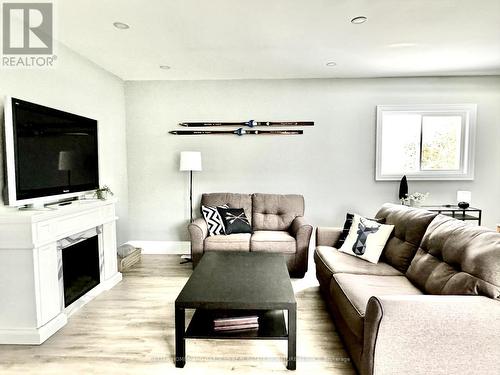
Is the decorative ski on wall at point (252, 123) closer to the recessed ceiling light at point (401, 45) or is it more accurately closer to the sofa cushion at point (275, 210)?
the sofa cushion at point (275, 210)

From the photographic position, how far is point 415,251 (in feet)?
7.65

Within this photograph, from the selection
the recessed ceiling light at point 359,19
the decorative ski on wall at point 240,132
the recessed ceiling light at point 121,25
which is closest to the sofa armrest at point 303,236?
the decorative ski on wall at point 240,132

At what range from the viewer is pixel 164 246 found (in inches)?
172

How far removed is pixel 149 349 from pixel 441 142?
4.42m

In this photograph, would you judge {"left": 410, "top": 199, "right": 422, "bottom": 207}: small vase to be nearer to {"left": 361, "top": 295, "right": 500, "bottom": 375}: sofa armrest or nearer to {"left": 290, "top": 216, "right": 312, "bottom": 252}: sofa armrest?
{"left": 290, "top": 216, "right": 312, "bottom": 252}: sofa armrest

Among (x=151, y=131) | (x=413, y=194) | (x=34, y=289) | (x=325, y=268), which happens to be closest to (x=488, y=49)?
(x=413, y=194)

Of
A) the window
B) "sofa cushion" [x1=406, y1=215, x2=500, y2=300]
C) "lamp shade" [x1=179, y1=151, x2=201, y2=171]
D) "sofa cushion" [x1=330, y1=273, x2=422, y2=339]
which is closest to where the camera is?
"sofa cushion" [x1=406, y1=215, x2=500, y2=300]

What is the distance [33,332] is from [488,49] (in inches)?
197

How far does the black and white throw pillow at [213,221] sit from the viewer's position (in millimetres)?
3604

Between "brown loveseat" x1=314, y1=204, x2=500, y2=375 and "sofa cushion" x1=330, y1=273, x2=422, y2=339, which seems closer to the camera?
"brown loveseat" x1=314, y1=204, x2=500, y2=375

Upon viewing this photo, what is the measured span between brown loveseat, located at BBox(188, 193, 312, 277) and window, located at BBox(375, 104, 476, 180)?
1.49 metres

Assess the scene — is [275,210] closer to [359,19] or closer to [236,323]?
[236,323]

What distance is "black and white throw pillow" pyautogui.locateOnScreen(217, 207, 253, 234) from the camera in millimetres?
3637

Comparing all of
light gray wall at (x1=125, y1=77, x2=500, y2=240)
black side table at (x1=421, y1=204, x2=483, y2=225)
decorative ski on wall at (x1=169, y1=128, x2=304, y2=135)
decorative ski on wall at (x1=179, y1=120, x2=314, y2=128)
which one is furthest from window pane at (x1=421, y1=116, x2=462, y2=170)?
decorative ski on wall at (x1=169, y1=128, x2=304, y2=135)
